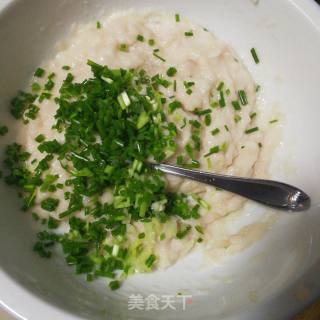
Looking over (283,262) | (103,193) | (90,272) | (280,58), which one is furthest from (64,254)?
(280,58)

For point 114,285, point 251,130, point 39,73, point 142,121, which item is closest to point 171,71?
point 142,121

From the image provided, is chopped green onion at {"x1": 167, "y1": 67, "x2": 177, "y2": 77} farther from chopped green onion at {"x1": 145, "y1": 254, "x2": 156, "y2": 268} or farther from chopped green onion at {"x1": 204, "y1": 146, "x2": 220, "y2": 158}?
chopped green onion at {"x1": 145, "y1": 254, "x2": 156, "y2": 268}

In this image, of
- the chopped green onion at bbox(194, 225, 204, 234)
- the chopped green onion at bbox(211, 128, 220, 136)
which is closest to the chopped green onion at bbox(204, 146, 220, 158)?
the chopped green onion at bbox(211, 128, 220, 136)

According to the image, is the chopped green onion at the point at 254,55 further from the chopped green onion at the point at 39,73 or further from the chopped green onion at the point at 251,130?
the chopped green onion at the point at 39,73

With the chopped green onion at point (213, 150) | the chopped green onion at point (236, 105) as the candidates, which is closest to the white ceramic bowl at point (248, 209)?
the chopped green onion at point (236, 105)

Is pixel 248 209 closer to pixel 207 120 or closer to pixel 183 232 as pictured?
pixel 183 232

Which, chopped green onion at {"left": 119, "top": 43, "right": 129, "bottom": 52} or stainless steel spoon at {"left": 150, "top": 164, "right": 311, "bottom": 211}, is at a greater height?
chopped green onion at {"left": 119, "top": 43, "right": 129, "bottom": 52}

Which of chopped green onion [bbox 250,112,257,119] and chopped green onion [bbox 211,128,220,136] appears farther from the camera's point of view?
chopped green onion [bbox 250,112,257,119]
